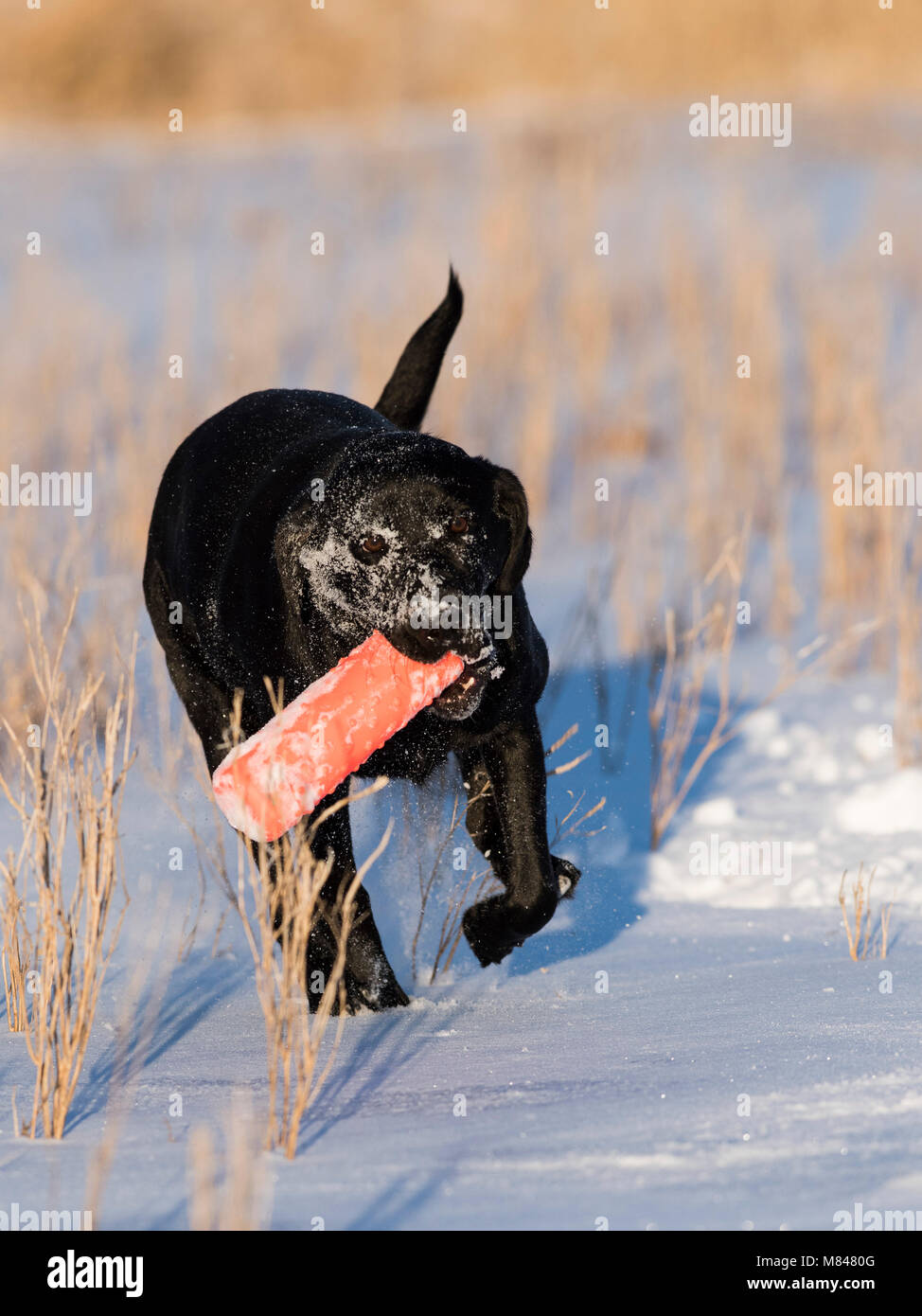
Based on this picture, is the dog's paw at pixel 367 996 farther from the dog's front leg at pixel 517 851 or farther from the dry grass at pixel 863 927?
the dry grass at pixel 863 927

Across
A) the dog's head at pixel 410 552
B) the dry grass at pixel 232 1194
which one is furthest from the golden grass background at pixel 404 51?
the dry grass at pixel 232 1194

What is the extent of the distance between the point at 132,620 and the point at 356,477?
246cm

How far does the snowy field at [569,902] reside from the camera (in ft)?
6.83

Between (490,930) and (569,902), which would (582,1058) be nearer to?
(490,930)

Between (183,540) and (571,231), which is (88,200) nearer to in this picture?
(571,231)

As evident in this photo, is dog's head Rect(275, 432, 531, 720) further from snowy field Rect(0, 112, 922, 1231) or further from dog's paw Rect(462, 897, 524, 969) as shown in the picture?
snowy field Rect(0, 112, 922, 1231)

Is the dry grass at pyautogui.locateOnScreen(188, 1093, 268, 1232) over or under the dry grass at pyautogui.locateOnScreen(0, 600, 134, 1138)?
under

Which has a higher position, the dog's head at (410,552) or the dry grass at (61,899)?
the dog's head at (410,552)

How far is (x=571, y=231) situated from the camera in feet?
34.5

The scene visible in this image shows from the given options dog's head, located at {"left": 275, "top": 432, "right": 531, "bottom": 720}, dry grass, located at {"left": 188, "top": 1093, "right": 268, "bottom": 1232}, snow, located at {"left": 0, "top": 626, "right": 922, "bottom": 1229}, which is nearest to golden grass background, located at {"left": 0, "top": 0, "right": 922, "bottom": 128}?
snow, located at {"left": 0, "top": 626, "right": 922, "bottom": 1229}

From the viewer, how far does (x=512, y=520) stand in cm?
314

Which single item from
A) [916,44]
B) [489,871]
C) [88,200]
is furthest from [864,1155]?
[916,44]

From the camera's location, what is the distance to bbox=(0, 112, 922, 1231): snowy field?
208cm

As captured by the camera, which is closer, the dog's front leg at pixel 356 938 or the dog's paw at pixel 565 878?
the dog's front leg at pixel 356 938
